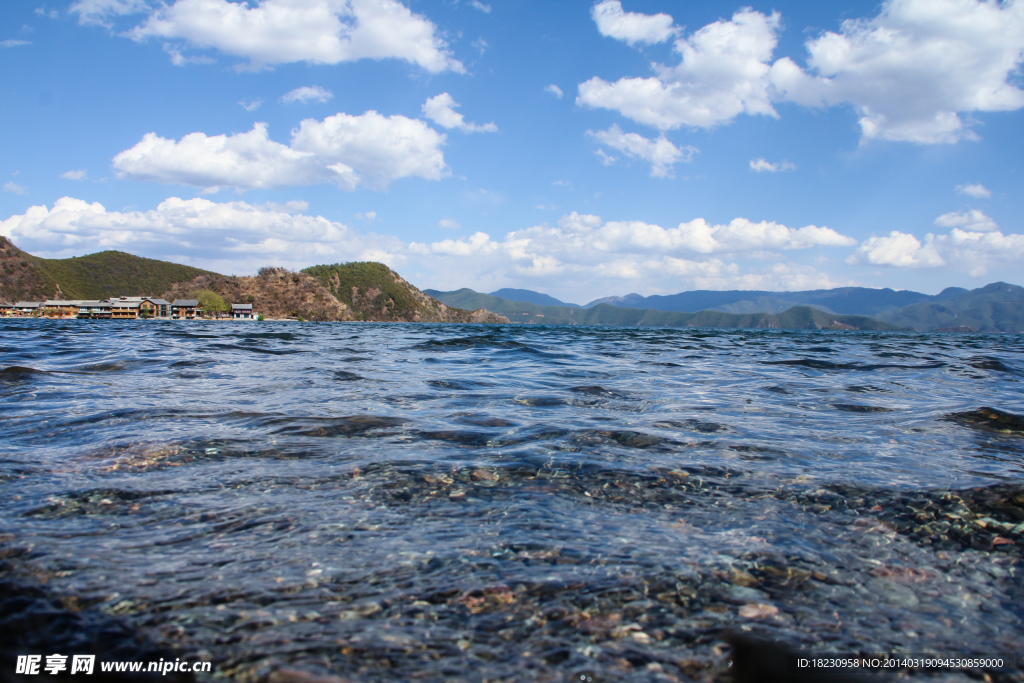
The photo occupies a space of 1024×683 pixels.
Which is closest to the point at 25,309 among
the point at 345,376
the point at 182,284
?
the point at 182,284

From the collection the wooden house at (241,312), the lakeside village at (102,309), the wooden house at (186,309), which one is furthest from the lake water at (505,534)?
the wooden house at (241,312)

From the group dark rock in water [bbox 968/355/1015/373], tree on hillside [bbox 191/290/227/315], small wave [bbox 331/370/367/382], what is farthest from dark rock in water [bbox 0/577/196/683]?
tree on hillside [bbox 191/290/227/315]

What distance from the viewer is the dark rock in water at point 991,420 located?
8.89 m

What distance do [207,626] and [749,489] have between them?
16.1 ft

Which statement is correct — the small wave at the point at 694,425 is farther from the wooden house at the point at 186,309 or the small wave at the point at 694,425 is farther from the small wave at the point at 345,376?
the wooden house at the point at 186,309

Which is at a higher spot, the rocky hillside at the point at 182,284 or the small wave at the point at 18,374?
the rocky hillside at the point at 182,284

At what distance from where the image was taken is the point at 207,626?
2.89 meters

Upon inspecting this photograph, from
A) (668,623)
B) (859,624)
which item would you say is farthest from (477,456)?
(859,624)

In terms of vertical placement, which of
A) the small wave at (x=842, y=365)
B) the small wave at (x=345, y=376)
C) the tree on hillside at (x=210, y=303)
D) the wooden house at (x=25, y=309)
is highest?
the tree on hillside at (x=210, y=303)

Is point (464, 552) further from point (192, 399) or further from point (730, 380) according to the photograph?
point (730, 380)

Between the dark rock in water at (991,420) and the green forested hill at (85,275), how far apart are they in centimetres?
18670

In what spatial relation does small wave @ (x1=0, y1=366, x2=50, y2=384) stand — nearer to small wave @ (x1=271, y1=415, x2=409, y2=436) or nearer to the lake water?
the lake water

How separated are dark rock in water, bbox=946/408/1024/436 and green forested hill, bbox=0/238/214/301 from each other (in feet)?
613

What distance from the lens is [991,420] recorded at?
9367mm
